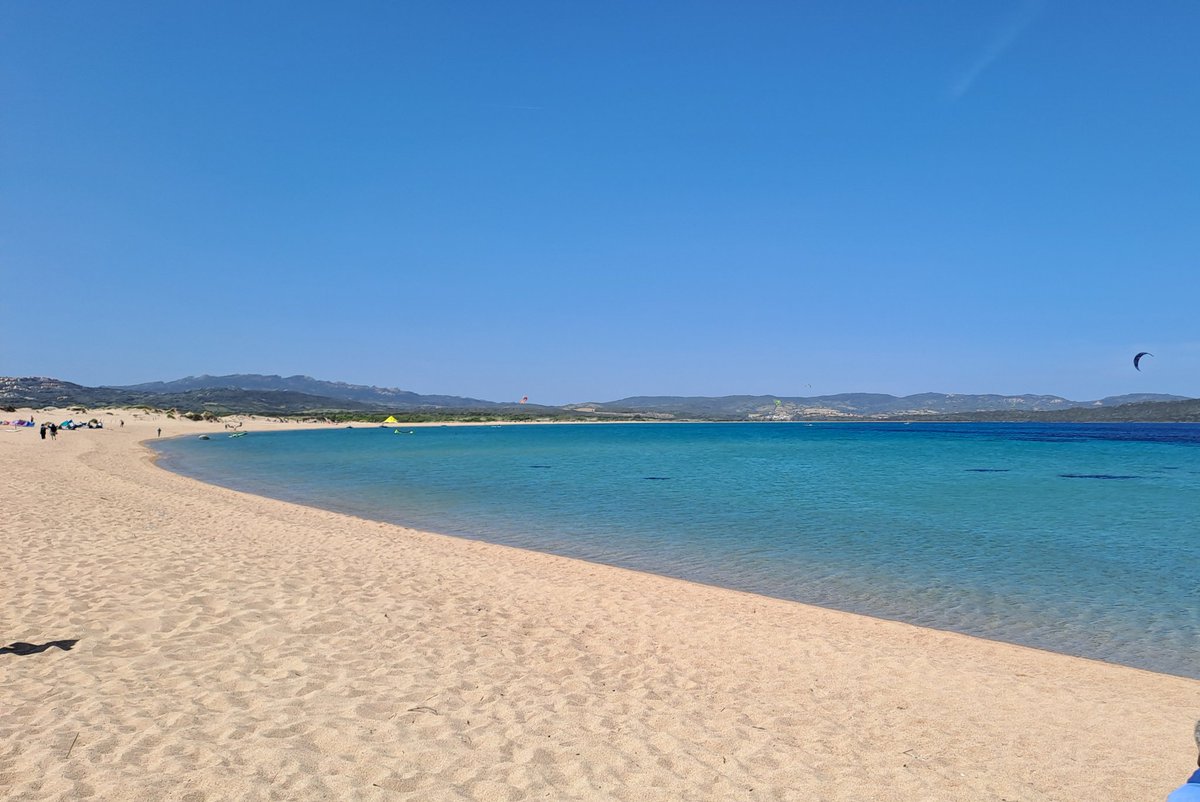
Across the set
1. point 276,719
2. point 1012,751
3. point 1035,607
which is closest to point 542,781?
point 276,719

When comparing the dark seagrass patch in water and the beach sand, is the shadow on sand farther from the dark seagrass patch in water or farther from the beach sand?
the dark seagrass patch in water

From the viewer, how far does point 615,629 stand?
9.52m

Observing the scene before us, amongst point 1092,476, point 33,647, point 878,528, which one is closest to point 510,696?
point 33,647

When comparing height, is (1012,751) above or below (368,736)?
below

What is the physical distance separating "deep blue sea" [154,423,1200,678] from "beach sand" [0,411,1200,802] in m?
2.26

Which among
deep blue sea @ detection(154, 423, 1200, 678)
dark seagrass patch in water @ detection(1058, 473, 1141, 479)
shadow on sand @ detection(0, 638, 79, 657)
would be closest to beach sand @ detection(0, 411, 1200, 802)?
shadow on sand @ detection(0, 638, 79, 657)

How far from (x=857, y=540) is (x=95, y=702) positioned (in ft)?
56.8

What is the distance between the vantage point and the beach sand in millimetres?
5047

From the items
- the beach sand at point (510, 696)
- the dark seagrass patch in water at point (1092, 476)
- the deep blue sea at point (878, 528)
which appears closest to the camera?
the beach sand at point (510, 696)

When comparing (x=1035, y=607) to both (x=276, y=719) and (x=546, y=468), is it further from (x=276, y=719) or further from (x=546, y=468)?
(x=546, y=468)

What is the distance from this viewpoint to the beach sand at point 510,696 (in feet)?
16.6

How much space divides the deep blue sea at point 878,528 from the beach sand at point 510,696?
2.26 meters

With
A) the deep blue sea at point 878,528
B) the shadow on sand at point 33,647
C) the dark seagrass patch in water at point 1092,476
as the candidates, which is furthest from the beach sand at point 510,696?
the dark seagrass patch in water at point 1092,476

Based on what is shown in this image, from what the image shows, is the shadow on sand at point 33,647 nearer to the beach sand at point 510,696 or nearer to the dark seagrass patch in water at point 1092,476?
the beach sand at point 510,696
